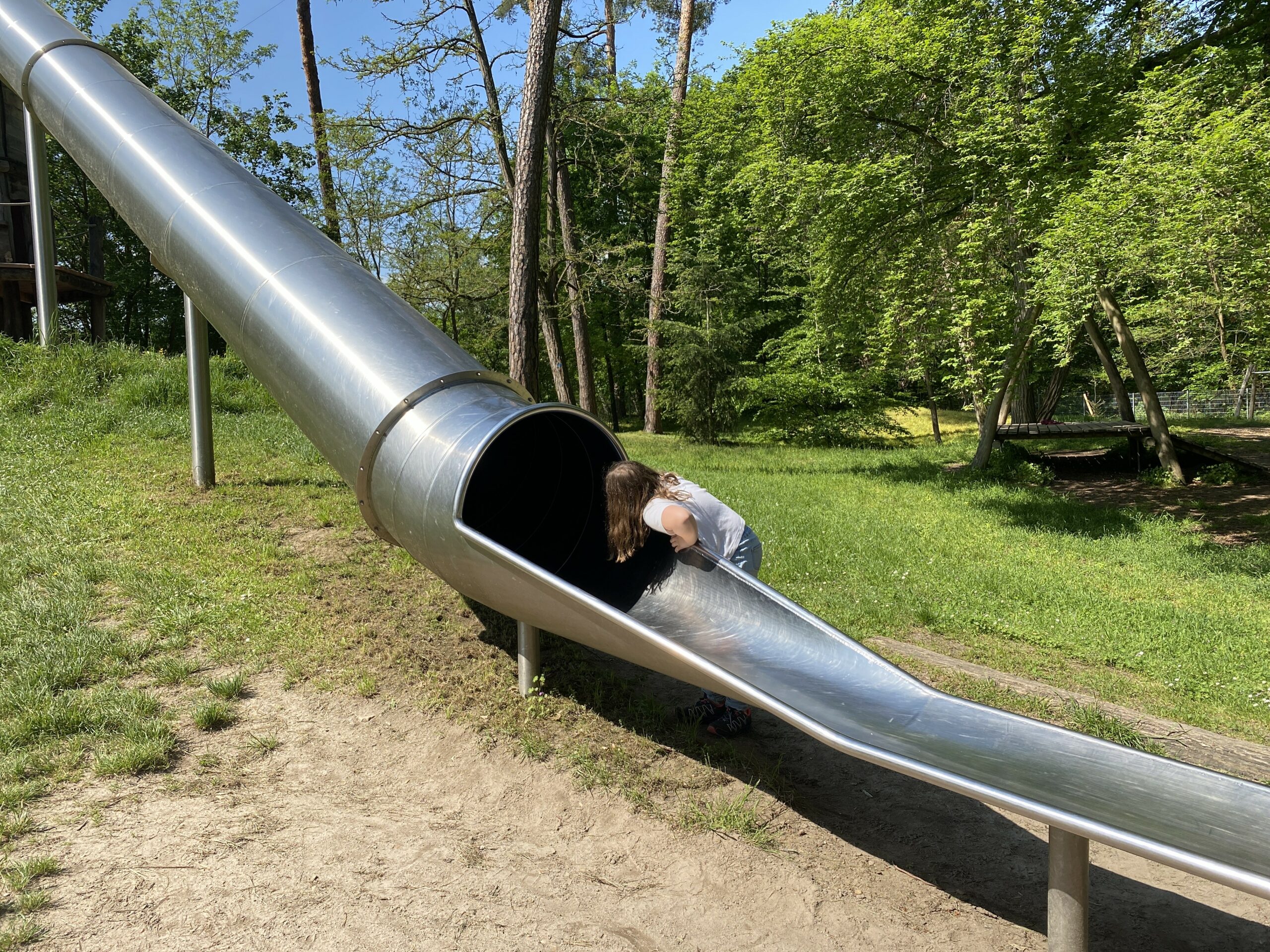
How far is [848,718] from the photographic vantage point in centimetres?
322

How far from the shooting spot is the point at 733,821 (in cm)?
390

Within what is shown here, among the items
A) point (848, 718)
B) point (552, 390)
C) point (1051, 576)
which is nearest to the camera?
point (848, 718)

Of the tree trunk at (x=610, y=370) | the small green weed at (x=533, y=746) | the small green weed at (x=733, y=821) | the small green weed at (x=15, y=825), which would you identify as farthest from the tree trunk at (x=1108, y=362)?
the small green weed at (x=15, y=825)

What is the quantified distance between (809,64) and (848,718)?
12341 mm

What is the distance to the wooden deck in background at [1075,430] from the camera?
Result: 16.8 m

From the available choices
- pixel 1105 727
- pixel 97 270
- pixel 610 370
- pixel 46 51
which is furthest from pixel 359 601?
pixel 610 370

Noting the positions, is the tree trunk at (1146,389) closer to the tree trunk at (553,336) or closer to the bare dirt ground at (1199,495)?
the bare dirt ground at (1199,495)

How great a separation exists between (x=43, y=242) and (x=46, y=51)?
11.5 feet

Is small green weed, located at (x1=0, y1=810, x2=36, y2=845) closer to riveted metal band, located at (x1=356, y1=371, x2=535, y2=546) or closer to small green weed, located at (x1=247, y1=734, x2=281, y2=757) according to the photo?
small green weed, located at (x1=247, y1=734, x2=281, y2=757)

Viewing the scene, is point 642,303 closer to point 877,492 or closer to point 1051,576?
point 877,492

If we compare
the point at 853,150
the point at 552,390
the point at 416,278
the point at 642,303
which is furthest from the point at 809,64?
the point at 552,390

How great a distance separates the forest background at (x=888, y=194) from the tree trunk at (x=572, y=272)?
9 cm

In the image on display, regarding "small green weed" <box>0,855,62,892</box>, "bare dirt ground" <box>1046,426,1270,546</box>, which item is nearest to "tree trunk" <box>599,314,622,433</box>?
"bare dirt ground" <box>1046,426,1270,546</box>

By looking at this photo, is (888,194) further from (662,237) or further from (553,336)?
(662,237)
